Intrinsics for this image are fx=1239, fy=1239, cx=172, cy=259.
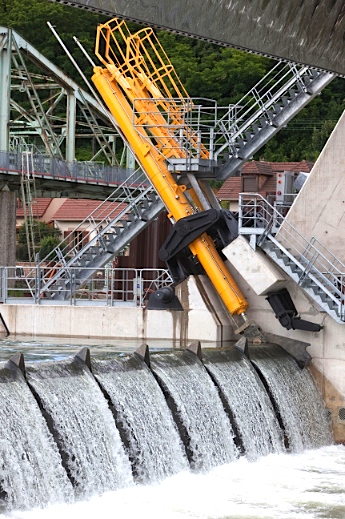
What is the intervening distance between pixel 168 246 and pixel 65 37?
198ft

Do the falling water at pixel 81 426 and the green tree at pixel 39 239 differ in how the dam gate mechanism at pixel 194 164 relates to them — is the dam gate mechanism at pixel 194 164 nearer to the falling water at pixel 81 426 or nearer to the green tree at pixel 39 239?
the falling water at pixel 81 426

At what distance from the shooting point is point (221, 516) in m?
18.8

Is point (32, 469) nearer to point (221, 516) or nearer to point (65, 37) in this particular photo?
point (221, 516)

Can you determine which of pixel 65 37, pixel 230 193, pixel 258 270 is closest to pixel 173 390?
pixel 258 270

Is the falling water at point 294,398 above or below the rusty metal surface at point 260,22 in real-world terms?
below

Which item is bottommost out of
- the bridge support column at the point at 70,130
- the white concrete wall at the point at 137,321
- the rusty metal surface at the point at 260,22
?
the white concrete wall at the point at 137,321

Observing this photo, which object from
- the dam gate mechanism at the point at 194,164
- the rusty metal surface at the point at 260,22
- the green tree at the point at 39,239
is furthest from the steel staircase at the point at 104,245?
the green tree at the point at 39,239

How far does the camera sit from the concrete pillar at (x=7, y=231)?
57.8m

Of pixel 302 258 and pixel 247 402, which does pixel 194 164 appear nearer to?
pixel 302 258

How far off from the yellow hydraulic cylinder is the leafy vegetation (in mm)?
39888

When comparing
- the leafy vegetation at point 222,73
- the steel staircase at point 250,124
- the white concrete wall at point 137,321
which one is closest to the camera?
the white concrete wall at point 137,321

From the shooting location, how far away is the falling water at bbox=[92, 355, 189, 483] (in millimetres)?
20594

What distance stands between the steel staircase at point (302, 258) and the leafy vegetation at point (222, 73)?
137 feet

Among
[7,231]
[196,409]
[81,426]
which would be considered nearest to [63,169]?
[7,231]
